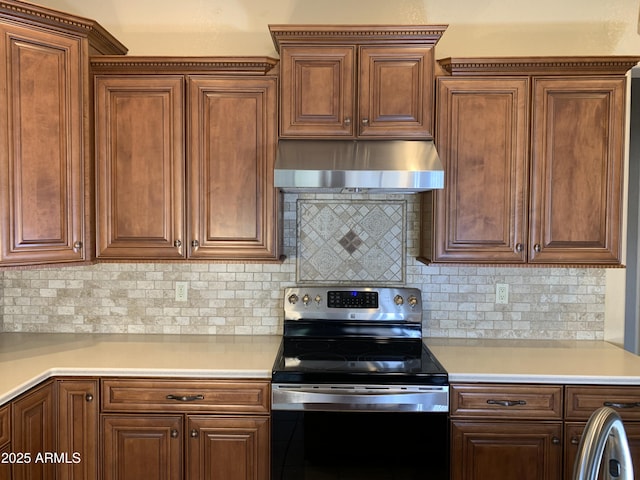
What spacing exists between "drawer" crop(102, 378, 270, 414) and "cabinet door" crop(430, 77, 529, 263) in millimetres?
1114

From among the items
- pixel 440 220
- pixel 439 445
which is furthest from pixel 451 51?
pixel 439 445

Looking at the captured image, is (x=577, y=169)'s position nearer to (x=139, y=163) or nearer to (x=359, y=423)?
(x=359, y=423)

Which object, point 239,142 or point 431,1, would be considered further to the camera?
point 431,1

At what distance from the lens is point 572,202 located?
236 centimetres

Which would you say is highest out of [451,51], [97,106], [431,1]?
[431,1]

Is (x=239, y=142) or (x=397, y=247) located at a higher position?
(x=239, y=142)

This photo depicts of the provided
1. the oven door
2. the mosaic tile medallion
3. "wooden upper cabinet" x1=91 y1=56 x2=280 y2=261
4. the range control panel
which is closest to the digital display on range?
the range control panel

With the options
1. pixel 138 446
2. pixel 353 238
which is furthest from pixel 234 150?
pixel 138 446

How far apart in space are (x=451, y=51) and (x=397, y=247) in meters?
1.10

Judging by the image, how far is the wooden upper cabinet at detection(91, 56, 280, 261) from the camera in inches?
93.8

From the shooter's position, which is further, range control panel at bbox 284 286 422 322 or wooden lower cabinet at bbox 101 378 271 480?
range control panel at bbox 284 286 422 322

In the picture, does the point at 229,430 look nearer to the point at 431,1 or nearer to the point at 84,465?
the point at 84,465

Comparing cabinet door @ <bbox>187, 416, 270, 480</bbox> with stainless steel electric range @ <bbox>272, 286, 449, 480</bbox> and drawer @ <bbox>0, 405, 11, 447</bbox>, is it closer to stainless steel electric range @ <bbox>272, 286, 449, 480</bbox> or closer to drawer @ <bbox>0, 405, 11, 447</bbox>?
stainless steel electric range @ <bbox>272, 286, 449, 480</bbox>

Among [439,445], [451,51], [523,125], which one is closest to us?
[439,445]
